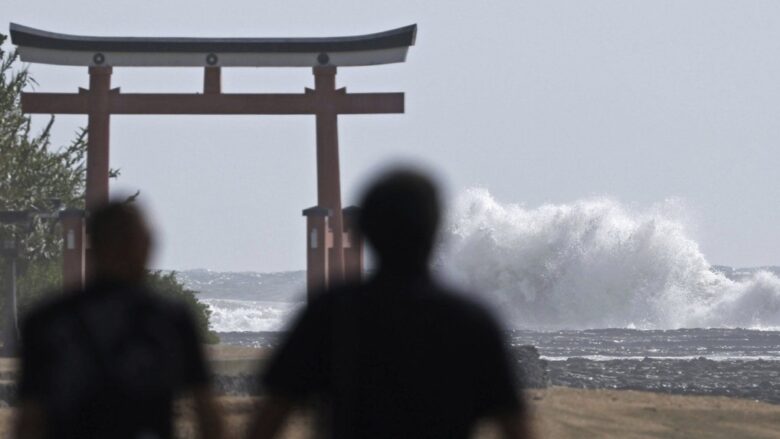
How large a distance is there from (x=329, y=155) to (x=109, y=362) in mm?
20201

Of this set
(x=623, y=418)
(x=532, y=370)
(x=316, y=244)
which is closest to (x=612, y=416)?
(x=623, y=418)

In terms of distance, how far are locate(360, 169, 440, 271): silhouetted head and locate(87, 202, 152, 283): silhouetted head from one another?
0.97 metres

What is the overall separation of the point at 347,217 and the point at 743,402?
23.3 ft

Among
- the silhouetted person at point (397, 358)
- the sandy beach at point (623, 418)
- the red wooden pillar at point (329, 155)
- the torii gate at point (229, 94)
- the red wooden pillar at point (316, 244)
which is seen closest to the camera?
the silhouetted person at point (397, 358)

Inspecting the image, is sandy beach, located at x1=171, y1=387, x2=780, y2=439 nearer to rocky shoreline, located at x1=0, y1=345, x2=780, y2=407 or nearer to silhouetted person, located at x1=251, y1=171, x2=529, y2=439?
rocky shoreline, located at x1=0, y1=345, x2=780, y2=407

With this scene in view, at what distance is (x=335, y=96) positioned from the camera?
82.9 feet

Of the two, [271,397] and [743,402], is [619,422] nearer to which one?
[743,402]

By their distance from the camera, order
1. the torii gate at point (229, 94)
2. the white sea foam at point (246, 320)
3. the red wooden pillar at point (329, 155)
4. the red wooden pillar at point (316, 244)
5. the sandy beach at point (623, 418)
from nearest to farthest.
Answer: the sandy beach at point (623, 418) < the red wooden pillar at point (316, 244) < the torii gate at point (229, 94) < the red wooden pillar at point (329, 155) < the white sea foam at point (246, 320)

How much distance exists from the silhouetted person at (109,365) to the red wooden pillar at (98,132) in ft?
65.8

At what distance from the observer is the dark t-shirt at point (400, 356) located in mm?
4742

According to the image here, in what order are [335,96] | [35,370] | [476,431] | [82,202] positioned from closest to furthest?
[476,431] < [35,370] < [335,96] < [82,202]

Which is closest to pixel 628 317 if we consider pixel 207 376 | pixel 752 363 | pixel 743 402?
pixel 752 363

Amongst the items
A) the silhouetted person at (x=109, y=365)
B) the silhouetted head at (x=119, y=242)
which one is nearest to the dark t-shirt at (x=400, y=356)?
the silhouetted person at (x=109, y=365)

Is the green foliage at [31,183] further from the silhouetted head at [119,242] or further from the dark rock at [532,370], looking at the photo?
the silhouetted head at [119,242]
